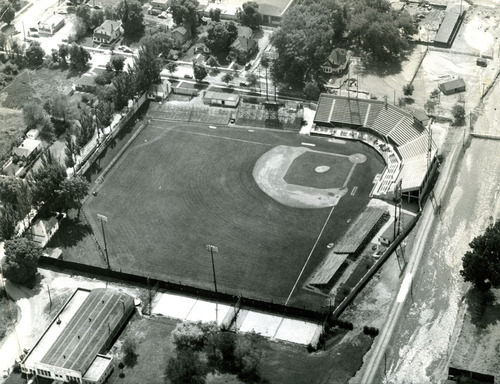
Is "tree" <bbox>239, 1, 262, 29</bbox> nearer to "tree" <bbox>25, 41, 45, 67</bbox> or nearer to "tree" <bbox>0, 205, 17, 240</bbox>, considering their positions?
"tree" <bbox>25, 41, 45, 67</bbox>

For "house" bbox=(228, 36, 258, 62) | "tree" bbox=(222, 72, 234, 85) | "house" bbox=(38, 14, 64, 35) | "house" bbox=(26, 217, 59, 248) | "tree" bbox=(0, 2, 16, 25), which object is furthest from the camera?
"tree" bbox=(0, 2, 16, 25)

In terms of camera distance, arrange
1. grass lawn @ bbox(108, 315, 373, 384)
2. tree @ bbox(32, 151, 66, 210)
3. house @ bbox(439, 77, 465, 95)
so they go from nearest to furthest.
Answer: grass lawn @ bbox(108, 315, 373, 384) < tree @ bbox(32, 151, 66, 210) < house @ bbox(439, 77, 465, 95)

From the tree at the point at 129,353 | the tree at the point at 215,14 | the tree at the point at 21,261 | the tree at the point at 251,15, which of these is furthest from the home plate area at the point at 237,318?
the tree at the point at 215,14

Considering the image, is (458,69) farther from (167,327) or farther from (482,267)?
(167,327)

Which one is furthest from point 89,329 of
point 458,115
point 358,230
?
point 458,115

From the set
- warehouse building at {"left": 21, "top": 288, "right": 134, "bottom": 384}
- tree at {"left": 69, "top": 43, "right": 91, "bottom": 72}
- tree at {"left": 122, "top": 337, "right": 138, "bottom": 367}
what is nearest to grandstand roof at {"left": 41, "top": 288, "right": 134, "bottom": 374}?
warehouse building at {"left": 21, "top": 288, "right": 134, "bottom": 384}

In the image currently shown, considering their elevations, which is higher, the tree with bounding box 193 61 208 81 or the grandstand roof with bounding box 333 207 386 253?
the tree with bounding box 193 61 208 81
